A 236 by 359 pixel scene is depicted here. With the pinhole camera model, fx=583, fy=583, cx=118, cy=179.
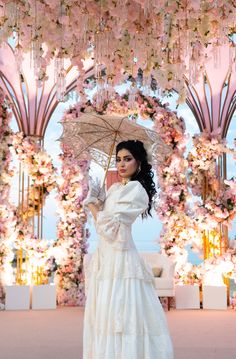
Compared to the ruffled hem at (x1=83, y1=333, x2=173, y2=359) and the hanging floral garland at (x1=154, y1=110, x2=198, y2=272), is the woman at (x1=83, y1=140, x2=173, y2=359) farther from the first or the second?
the hanging floral garland at (x1=154, y1=110, x2=198, y2=272)

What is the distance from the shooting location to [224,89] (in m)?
9.80

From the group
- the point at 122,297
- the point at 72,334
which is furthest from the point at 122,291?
the point at 72,334

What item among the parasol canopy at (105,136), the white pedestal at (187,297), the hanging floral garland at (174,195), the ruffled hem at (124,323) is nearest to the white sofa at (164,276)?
the white pedestal at (187,297)

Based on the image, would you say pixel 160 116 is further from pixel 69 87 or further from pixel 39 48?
pixel 39 48

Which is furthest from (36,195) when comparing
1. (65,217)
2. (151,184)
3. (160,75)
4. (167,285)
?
(151,184)

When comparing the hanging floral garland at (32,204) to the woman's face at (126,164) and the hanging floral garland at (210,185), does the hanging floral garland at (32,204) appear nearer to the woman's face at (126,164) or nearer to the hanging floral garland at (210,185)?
the hanging floral garland at (210,185)

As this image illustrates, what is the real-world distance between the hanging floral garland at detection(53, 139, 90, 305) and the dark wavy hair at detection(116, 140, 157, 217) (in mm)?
5756

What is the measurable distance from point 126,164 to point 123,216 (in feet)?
1.09

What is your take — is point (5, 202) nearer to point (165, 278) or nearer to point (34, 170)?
point (34, 170)

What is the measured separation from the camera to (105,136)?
153 inches

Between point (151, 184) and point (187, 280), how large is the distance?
233 inches

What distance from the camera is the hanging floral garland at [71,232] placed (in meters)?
9.22

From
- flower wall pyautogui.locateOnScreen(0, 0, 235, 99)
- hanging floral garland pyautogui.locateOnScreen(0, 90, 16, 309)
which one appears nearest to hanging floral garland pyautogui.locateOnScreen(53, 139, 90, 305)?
hanging floral garland pyautogui.locateOnScreen(0, 90, 16, 309)

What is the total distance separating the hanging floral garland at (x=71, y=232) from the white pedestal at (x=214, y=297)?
75.6 inches
